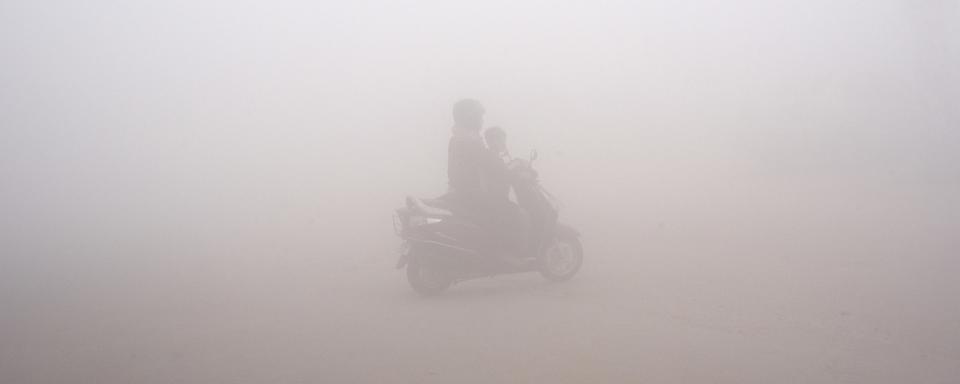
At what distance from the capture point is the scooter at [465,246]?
8273 millimetres

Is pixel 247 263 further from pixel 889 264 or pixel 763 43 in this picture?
pixel 763 43

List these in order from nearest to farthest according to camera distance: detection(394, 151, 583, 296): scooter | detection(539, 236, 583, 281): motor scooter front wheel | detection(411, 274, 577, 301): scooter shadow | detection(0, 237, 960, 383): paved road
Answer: detection(0, 237, 960, 383): paved road, detection(411, 274, 577, 301): scooter shadow, detection(394, 151, 583, 296): scooter, detection(539, 236, 583, 281): motor scooter front wheel

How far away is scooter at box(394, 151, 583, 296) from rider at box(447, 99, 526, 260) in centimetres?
12

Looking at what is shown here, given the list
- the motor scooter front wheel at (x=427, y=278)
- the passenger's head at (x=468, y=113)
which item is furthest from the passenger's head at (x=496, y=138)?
the motor scooter front wheel at (x=427, y=278)

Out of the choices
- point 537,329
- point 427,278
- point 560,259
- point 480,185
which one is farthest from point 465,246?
point 537,329

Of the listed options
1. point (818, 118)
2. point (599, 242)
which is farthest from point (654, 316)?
point (818, 118)

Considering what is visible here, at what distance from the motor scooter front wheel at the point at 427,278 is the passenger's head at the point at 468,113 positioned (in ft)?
4.89

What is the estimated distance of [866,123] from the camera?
26.9 meters

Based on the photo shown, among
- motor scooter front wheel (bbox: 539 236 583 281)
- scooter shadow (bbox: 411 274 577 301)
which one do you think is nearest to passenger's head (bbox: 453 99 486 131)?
motor scooter front wheel (bbox: 539 236 583 281)

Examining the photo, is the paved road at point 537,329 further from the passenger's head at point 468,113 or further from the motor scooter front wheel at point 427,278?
the passenger's head at point 468,113

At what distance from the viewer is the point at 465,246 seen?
8.38 m

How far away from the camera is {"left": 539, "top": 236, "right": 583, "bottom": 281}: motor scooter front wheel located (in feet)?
28.5

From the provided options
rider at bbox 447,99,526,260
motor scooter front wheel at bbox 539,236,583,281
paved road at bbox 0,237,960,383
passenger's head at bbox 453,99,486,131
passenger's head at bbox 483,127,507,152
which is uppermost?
passenger's head at bbox 453,99,486,131

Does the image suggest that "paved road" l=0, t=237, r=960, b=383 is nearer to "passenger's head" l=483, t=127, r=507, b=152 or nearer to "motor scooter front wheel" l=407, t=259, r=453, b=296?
"motor scooter front wheel" l=407, t=259, r=453, b=296
